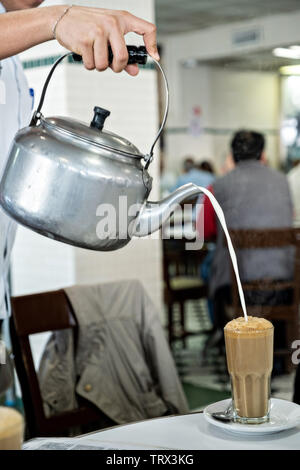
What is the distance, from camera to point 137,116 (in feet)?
13.0

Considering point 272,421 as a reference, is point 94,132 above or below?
above

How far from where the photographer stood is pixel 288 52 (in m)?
9.95

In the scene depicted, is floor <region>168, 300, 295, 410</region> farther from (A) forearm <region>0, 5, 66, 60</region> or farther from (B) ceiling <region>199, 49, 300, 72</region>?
(B) ceiling <region>199, 49, 300, 72</region>

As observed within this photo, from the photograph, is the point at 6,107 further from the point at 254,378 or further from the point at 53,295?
the point at 254,378

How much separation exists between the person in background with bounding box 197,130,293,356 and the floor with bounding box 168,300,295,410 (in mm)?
387

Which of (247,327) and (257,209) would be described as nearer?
(247,327)

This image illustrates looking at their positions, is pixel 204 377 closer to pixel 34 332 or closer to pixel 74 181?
pixel 34 332

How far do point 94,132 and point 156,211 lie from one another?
21 centimetres

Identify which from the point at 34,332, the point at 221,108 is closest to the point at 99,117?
the point at 34,332

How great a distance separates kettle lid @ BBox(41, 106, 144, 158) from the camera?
1.39 m

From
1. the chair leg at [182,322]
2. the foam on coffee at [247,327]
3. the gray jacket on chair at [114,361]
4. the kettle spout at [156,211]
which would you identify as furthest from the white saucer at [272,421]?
the chair leg at [182,322]

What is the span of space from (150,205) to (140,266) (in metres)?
2.53

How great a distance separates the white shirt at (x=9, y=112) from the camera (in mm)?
1971

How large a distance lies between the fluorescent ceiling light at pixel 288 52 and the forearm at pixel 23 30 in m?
8.31
